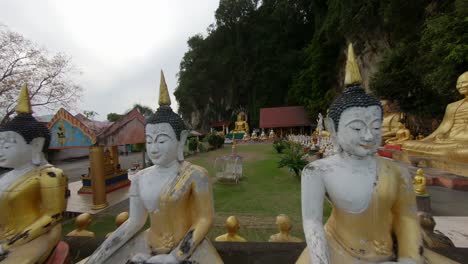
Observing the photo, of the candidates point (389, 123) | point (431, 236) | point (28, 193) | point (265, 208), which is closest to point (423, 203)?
point (431, 236)

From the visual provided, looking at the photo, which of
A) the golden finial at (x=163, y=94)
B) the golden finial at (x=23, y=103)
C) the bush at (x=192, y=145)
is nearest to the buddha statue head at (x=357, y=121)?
the golden finial at (x=163, y=94)

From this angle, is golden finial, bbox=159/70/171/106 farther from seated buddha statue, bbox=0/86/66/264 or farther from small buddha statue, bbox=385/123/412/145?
small buddha statue, bbox=385/123/412/145

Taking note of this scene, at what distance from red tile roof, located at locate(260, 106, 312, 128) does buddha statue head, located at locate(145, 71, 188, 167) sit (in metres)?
27.4

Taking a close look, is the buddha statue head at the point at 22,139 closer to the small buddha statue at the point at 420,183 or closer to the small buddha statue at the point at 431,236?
the small buddha statue at the point at 431,236

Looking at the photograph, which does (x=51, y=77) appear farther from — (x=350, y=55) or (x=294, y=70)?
(x=294, y=70)

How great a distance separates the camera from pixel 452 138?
637 centimetres

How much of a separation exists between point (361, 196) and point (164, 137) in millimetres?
1403

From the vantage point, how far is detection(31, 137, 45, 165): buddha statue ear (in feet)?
6.40

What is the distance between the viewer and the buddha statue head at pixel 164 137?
169 centimetres

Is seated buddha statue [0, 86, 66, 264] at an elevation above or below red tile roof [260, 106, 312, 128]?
below

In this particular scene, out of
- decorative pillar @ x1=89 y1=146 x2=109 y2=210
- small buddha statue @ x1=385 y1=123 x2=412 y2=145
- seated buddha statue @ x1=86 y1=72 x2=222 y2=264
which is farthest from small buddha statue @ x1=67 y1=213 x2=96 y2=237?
small buddha statue @ x1=385 y1=123 x2=412 y2=145

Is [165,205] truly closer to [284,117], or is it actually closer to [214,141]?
[214,141]

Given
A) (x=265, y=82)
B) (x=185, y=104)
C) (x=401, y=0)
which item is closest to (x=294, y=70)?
(x=265, y=82)

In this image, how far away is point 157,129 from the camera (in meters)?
1.71
